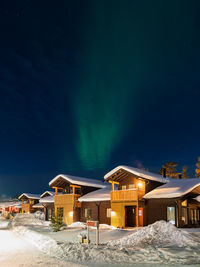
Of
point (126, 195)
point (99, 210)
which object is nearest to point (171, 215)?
point (126, 195)

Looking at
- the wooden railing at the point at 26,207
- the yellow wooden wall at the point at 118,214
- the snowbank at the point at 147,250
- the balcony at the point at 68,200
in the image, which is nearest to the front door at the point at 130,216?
the yellow wooden wall at the point at 118,214

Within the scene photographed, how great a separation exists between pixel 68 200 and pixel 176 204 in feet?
44.9

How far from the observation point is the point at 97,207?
28.9m

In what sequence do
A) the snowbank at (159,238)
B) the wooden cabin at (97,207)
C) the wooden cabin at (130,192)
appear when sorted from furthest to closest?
the wooden cabin at (97,207) → the wooden cabin at (130,192) → the snowbank at (159,238)

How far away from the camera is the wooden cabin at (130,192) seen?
2383 centimetres

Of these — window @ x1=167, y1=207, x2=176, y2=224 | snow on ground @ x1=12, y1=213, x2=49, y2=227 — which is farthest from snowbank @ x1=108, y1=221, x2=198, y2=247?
snow on ground @ x1=12, y1=213, x2=49, y2=227

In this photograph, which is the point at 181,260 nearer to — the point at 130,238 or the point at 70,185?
the point at 130,238

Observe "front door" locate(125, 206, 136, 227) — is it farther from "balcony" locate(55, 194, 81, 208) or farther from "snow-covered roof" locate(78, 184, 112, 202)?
"balcony" locate(55, 194, 81, 208)

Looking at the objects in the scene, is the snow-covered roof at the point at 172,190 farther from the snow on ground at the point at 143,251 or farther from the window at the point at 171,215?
the snow on ground at the point at 143,251

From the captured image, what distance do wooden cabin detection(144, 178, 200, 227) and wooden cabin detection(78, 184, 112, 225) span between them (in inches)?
215

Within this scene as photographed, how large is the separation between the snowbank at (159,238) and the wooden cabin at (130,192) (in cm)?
938

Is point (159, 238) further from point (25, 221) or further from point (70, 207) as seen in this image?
point (25, 221)

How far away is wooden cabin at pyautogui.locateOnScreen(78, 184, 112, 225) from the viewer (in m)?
27.8

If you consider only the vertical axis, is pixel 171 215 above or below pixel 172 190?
below
